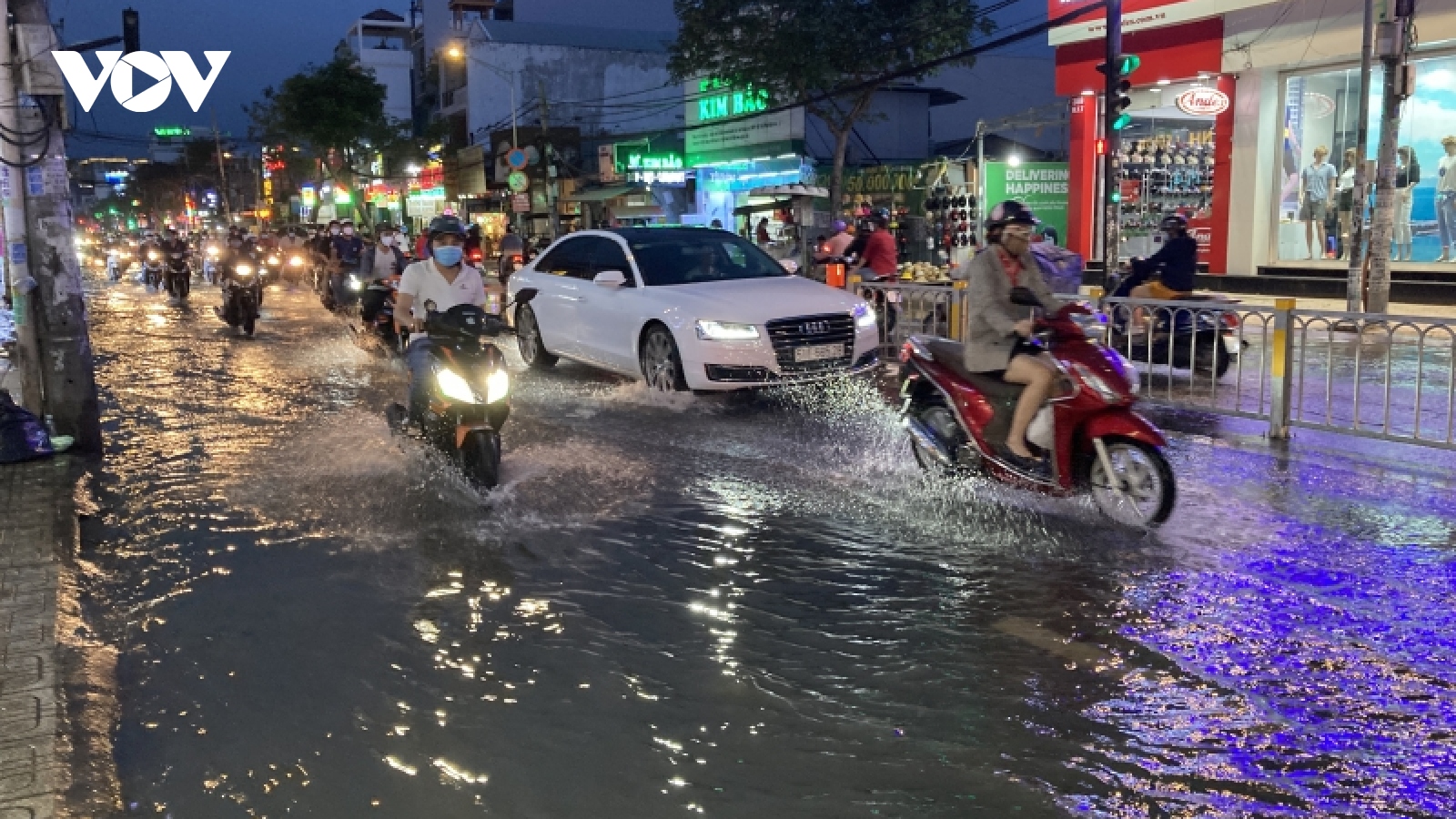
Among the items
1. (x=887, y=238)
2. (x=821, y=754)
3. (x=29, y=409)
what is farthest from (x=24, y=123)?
(x=887, y=238)

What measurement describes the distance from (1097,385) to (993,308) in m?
0.77

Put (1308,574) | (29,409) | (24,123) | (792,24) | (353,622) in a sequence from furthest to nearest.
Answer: (792,24)
(29,409)
(24,123)
(1308,574)
(353,622)

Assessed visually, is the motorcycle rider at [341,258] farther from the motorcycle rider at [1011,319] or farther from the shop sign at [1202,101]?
the motorcycle rider at [1011,319]

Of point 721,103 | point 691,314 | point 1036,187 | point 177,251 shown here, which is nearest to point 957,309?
point 691,314

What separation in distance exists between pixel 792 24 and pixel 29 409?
78.0ft

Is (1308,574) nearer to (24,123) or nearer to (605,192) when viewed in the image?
(24,123)

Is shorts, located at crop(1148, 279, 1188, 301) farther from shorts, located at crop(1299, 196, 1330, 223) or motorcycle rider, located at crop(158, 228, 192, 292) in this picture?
motorcycle rider, located at crop(158, 228, 192, 292)

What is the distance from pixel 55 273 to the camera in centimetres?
902

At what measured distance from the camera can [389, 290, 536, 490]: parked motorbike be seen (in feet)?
24.8

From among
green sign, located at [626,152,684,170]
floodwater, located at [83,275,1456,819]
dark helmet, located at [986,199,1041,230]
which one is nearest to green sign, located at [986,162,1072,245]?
floodwater, located at [83,275,1456,819]

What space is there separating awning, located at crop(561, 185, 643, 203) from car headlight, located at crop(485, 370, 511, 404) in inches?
1252

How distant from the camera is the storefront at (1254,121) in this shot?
20234mm

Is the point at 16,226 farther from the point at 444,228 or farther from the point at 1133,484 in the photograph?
the point at 1133,484

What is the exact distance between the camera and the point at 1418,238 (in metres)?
20.3
